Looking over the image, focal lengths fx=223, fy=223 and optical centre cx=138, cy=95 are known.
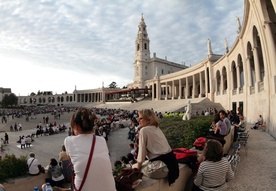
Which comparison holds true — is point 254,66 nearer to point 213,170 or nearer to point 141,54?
point 213,170

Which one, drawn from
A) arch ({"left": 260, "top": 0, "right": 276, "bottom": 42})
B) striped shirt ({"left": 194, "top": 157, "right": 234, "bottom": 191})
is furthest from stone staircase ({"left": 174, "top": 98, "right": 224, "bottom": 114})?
striped shirt ({"left": 194, "top": 157, "right": 234, "bottom": 191})

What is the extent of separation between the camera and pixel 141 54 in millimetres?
80312

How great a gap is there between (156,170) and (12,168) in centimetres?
438

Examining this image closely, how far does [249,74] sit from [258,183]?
17.0 meters

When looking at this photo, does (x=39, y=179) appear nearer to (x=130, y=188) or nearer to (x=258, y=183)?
(x=130, y=188)

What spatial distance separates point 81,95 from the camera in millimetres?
102312

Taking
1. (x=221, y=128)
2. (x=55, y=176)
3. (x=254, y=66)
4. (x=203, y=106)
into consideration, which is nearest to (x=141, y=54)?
(x=203, y=106)

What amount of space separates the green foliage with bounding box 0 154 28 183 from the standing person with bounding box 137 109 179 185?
4064 millimetres

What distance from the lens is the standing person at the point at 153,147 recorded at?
3.28 meters

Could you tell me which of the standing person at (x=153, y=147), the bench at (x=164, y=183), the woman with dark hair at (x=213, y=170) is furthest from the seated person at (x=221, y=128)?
the standing person at (x=153, y=147)

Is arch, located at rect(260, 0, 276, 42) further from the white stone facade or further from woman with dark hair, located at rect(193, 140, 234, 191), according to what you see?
woman with dark hair, located at rect(193, 140, 234, 191)

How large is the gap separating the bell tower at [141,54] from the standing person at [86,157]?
2965 inches

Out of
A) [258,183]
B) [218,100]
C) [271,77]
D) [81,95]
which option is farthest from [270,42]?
[81,95]

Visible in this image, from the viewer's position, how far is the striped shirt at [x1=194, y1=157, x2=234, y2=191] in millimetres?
3234
